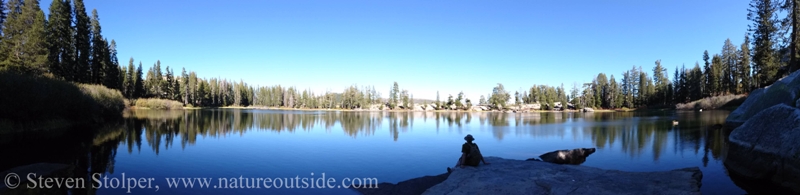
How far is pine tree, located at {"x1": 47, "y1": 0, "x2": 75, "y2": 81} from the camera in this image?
46500 millimetres

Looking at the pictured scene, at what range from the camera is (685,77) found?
294 feet

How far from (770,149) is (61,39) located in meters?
68.1

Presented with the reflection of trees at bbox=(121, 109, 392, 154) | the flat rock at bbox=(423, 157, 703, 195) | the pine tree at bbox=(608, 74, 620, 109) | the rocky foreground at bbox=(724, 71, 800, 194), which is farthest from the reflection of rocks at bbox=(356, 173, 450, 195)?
the pine tree at bbox=(608, 74, 620, 109)

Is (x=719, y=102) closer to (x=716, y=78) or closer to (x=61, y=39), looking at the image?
(x=716, y=78)

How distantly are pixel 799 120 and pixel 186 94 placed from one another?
5529 inches

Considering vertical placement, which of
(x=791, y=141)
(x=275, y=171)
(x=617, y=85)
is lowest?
(x=275, y=171)

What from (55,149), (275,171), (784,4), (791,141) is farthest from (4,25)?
(784,4)

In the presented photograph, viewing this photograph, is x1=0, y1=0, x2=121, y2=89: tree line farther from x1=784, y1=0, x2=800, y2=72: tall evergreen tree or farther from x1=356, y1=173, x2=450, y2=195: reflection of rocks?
x1=784, y1=0, x2=800, y2=72: tall evergreen tree

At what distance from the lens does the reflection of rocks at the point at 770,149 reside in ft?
32.5

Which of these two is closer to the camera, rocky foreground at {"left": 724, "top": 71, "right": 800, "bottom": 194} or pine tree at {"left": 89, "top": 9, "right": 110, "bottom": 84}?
rocky foreground at {"left": 724, "top": 71, "right": 800, "bottom": 194}

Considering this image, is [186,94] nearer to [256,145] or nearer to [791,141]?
[256,145]

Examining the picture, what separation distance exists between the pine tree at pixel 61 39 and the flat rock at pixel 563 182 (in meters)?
56.4

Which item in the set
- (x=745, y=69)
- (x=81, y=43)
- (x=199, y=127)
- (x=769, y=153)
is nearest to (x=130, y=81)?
(x=81, y=43)

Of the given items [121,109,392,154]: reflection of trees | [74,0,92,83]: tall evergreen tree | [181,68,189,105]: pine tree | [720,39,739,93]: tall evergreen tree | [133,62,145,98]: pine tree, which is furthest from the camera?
[181,68,189,105]: pine tree
